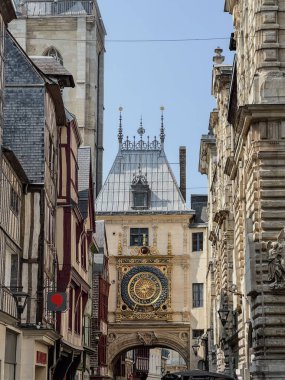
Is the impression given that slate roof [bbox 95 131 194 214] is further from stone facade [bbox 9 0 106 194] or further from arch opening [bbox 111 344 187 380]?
arch opening [bbox 111 344 187 380]

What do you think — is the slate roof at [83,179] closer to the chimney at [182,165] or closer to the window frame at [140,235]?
the window frame at [140,235]

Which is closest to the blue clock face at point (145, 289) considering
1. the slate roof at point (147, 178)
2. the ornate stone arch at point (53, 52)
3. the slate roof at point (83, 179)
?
Result: the slate roof at point (147, 178)

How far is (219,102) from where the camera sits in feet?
156

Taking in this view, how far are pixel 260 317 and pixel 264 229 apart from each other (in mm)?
2449

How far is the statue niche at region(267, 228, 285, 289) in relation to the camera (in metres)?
26.2

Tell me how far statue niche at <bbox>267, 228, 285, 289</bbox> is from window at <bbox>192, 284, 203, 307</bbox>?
1348 inches

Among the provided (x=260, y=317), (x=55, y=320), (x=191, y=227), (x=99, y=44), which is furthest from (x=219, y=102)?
(x=99, y=44)

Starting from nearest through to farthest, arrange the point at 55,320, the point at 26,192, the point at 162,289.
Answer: the point at 26,192 < the point at 55,320 < the point at 162,289

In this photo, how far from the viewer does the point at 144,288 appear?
59938 millimetres

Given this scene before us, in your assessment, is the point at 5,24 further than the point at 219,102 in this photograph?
No

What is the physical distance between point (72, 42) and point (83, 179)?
36.9 m

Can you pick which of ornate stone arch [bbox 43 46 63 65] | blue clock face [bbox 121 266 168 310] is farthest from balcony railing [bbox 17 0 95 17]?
blue clock face [bbox 121 266 168 310]

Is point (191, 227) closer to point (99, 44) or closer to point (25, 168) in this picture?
point (99, 44)

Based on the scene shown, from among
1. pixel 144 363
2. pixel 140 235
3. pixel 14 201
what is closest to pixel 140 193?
pixel 140 235
